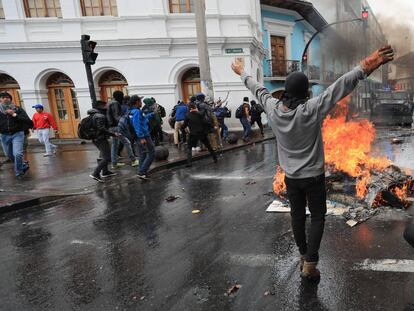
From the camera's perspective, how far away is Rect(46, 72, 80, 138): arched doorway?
17375 mm

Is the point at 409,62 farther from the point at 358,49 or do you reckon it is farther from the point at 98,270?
the point at 98,270

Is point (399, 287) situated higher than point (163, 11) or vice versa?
point (163, 11)

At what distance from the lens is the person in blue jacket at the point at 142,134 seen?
7.75 meters

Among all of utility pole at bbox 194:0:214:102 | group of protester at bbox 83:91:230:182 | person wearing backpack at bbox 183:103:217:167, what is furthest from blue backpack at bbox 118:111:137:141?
utility pole at bbox 194:0:214:102

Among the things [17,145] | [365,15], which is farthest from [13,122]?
[365,15]

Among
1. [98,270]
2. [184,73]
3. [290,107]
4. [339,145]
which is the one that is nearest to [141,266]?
[98,270]

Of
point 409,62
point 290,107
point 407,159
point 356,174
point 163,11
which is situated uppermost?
point 163,11

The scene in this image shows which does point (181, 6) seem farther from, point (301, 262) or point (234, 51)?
point (301, 262)

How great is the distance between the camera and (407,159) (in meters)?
9.04

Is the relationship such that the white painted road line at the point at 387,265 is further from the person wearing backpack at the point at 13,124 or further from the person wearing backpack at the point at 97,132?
the person wearing backpack at the point at 13,124

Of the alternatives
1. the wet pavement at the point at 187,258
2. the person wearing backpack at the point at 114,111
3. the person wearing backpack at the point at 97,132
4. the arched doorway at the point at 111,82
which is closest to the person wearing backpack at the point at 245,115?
the arched doorway at the point at 111,82

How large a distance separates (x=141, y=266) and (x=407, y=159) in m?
8.04

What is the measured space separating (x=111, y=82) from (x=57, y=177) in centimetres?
965

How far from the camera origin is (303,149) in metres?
3.07
